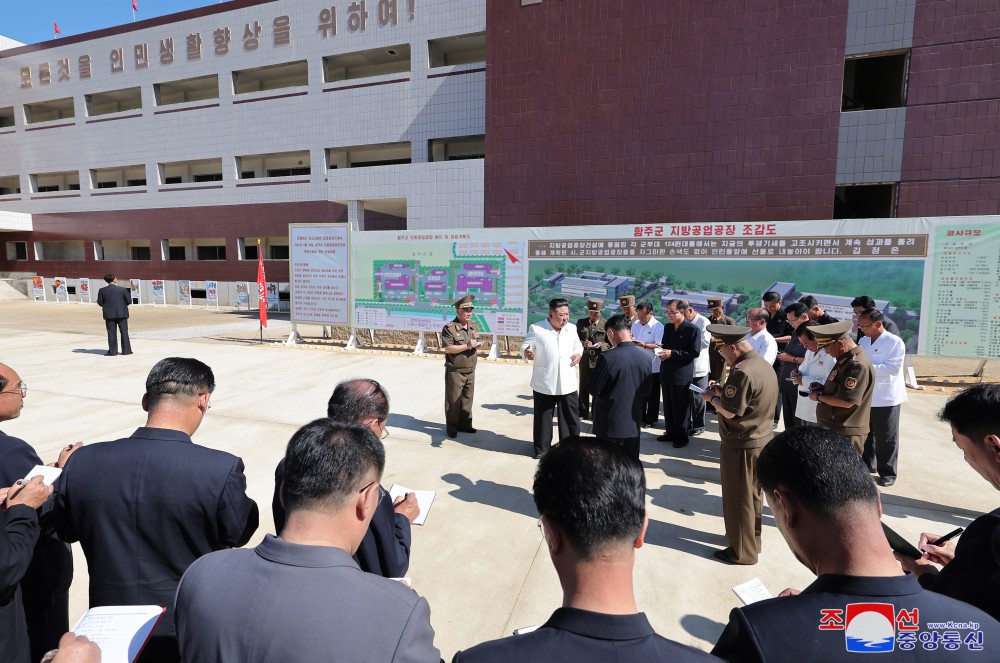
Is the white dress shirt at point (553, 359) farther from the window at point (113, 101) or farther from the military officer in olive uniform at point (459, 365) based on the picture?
the window at point (113, 101)

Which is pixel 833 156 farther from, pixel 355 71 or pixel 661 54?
pixel 355 71

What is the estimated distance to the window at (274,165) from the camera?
81.1ft

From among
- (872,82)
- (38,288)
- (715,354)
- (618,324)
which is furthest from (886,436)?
(38,288)

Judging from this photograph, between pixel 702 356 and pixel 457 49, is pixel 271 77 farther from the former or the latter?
pixel 702 356

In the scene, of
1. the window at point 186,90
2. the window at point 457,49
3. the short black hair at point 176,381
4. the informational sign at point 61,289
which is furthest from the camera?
the informational sign at point 61,289

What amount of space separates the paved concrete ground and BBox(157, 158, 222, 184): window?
18271 millimetres

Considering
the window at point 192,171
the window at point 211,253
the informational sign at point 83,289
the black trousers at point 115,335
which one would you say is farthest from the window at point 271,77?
the black trousers at point 115,335

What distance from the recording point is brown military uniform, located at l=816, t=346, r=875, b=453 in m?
3.97

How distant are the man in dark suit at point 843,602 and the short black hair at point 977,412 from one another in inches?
30.7

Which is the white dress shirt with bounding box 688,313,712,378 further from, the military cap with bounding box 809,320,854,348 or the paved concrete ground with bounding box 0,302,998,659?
the military cap with bounding box 809,320,854,348

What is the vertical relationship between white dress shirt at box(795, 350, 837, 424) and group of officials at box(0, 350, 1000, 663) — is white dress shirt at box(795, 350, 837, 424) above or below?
below

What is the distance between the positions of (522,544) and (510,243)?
831 cm

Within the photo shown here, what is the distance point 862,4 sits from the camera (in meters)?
11.7

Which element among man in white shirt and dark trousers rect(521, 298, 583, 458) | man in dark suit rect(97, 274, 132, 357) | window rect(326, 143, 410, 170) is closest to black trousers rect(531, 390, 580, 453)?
man in white shirt and dark trousers rect(521, 298, 583, 458)
